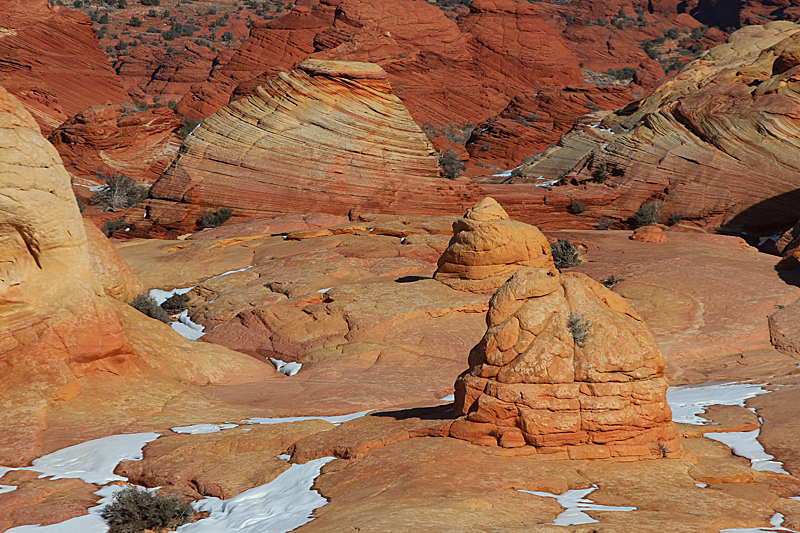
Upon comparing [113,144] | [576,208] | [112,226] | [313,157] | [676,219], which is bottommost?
[112,226]

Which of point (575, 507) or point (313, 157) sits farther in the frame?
point (313, 157)

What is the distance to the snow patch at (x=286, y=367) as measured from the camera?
15807 mm

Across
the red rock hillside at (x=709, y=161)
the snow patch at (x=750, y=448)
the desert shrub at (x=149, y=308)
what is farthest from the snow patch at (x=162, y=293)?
the snow patch at (x=750, y=448)

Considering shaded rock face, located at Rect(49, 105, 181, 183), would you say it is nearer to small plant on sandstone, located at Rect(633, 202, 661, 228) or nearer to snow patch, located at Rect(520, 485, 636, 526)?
small plant on sandstone, located at Rect(633, 202, 661, 228)

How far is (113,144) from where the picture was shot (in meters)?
41.0

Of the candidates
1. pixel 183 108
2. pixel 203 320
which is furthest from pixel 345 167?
pixel 183 108

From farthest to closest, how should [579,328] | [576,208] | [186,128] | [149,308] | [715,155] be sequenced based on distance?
[186,128] < [576,208] < [715,155] < [149,308] < [579,328]

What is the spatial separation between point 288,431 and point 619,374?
4.29 meters

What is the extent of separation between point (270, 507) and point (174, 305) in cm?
1323

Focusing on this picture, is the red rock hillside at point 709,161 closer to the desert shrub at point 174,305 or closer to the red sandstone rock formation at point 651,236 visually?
the red sandstone rock formation at point 651,236

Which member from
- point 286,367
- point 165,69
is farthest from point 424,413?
point 165,69

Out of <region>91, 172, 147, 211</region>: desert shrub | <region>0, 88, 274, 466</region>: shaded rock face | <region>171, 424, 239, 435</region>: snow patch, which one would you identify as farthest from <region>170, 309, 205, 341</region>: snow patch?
<region>91, 172, 147, 211</region>: desert shrub

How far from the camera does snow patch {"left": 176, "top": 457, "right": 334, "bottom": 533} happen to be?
→ 7.55m

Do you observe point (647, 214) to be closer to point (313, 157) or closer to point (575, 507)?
point (313, 157)
